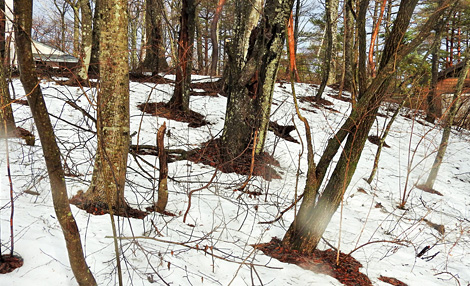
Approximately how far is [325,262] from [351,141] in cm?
129

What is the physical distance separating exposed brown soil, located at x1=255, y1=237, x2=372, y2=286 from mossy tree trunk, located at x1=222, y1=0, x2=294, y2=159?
210cm

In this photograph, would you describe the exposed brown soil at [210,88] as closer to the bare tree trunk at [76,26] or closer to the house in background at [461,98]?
the bare tree trunk at [76,26]

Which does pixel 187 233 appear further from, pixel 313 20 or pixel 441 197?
pixel 313 20

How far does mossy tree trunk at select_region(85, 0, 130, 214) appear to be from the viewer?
2740 millimetres

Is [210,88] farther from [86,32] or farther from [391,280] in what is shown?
[391,280]

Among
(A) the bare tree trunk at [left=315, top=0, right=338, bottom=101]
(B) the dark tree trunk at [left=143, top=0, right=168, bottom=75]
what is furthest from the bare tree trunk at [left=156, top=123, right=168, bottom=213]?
(A) the bare tree trunk at [left=315, top=0, right=338, bottom=101]

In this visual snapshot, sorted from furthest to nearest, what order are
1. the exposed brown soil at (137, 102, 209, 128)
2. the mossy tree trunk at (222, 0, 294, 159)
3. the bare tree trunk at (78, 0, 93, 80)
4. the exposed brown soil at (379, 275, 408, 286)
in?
the bare tree trunk at (78, 0, 93, 80) < the exposed brown soil at (137, 102, 209, 128) < the mossy tree trunk at (222, 0, 294, 159) < the exposed brown soil at (379, 275, 408, 286)

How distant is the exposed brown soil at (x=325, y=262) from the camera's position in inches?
113

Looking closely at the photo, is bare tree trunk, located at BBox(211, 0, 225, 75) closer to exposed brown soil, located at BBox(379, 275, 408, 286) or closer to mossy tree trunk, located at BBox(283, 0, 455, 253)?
mossy tree trunk, located at BBox(283, 0, 455, 253)

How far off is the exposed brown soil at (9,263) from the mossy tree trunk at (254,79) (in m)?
3.33

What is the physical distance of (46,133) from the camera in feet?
4.95

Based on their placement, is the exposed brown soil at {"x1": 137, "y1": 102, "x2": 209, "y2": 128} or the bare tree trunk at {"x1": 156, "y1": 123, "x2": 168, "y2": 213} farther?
the exposed brown soil at {"x1": 137, "y1": 102, "x2": 209, "y2": 128}

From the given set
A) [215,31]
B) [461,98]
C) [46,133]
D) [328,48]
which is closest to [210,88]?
[328,48]

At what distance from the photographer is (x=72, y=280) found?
1.95 metres
